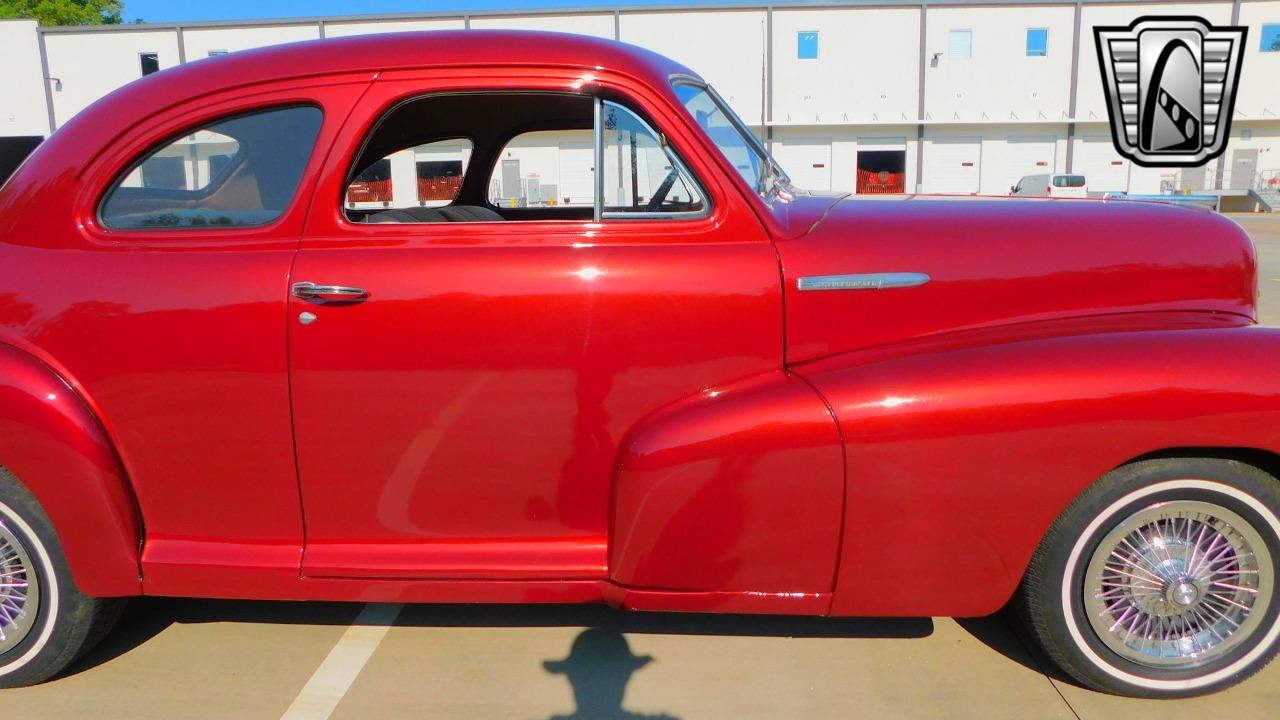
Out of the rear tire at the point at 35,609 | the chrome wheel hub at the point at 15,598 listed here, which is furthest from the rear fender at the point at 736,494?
the chrome wheel hub at the point at 15,598

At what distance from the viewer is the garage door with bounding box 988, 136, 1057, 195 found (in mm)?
31312

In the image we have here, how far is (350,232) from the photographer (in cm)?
240

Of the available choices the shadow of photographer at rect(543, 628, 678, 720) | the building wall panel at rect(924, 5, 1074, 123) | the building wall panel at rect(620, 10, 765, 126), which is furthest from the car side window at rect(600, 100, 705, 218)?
the building wall panel at rect(924, 5, 1074, 123)

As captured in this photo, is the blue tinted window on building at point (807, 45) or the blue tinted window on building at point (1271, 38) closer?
the blue tinted window on building at point (807, 45)

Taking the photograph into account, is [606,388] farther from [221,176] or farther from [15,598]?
[15,598]

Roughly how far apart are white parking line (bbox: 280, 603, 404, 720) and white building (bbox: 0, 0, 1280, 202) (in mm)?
28251

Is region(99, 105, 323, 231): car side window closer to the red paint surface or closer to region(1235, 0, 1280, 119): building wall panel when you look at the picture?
the red paint surface

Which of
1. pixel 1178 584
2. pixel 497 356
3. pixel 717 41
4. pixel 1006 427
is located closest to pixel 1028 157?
pixel 717 41

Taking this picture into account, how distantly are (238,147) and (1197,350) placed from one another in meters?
2.74

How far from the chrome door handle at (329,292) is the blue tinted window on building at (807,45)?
30.5 m

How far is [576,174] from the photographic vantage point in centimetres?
271

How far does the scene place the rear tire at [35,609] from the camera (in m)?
2.50

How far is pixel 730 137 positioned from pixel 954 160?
3174 cm

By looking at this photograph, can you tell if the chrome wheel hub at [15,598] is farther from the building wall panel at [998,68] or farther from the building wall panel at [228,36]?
the building wall panel at [998,68]
